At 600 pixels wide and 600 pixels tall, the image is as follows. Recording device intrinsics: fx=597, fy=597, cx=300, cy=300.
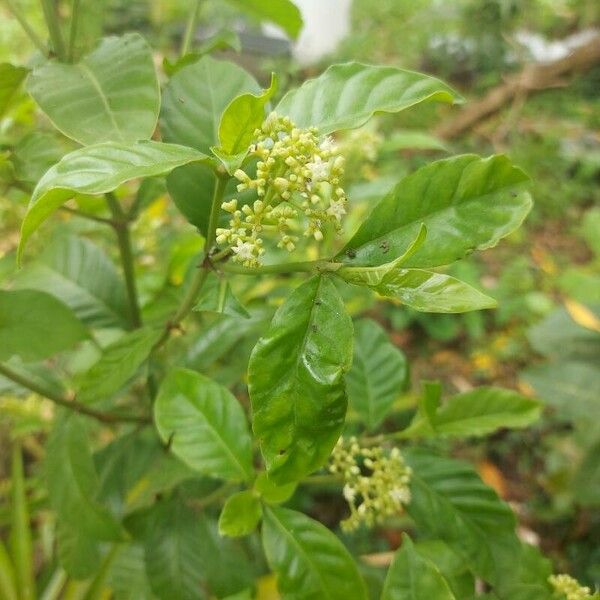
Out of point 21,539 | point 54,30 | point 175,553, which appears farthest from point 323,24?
point 175,553

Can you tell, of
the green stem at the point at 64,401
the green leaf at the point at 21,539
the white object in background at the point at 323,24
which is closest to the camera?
the green stem at the point at 64,401

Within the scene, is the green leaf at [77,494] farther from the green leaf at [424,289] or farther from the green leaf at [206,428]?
the green leaf at [424,289]

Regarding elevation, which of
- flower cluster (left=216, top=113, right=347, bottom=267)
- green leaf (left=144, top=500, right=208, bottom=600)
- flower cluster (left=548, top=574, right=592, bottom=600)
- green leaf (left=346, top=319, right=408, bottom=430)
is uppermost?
flower cluster (left=216, top=113, right=347, bottom=267)

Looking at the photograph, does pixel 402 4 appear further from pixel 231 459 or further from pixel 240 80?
pixel 231 459

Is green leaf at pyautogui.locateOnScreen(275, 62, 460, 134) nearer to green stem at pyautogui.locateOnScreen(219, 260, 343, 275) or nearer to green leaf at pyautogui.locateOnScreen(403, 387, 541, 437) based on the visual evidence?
green stem at pyautogui.locateOnScreen(219, 260, 343, 275)

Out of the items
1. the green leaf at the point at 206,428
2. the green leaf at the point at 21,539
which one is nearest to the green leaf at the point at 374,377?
the green leaf at the point at 206,428

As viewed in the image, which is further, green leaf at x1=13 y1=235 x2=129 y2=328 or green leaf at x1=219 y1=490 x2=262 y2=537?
green leaf at x1=13 y1=235 x2=129 y2=328

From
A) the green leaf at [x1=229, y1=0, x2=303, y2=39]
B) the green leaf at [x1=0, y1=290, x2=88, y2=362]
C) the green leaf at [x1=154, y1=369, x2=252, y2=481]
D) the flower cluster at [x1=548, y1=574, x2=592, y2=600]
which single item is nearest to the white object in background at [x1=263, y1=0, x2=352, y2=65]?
the green leaf at [x1=229, y1=0, x2=303, y2=39]
